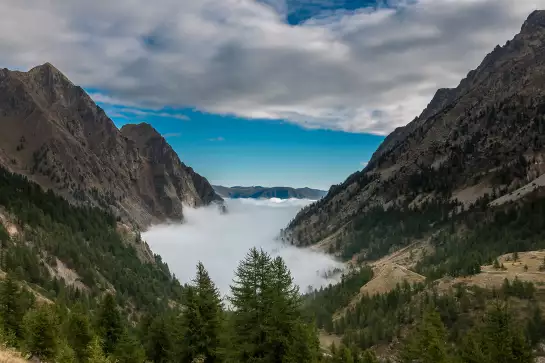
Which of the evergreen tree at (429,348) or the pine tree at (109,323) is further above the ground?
the pine tree at (109,323)

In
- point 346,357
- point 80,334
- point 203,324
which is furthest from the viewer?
point 346,357

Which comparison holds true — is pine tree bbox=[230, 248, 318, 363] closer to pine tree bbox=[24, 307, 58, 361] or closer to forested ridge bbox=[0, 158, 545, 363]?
forested ridge bbox=[0, 158, 545, 363]

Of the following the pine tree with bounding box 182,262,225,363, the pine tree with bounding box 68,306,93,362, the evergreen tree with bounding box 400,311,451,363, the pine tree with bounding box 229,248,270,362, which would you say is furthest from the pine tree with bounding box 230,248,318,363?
the pine tree with bounding box 68,306,93,362

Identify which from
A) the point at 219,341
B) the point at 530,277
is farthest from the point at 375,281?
the point at 219,341

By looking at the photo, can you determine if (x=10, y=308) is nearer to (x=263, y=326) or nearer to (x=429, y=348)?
(x=263, y=326)

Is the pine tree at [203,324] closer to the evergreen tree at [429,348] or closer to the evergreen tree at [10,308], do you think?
the evergreen tree at [429,348]

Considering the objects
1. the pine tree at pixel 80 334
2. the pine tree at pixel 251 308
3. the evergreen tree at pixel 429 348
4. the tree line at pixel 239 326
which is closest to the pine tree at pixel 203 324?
the tree line at pixel 239 326

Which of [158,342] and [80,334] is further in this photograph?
[80,334]

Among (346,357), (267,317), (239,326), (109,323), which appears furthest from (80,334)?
(267,317)

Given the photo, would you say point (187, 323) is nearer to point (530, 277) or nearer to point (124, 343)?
point (124, 343)
